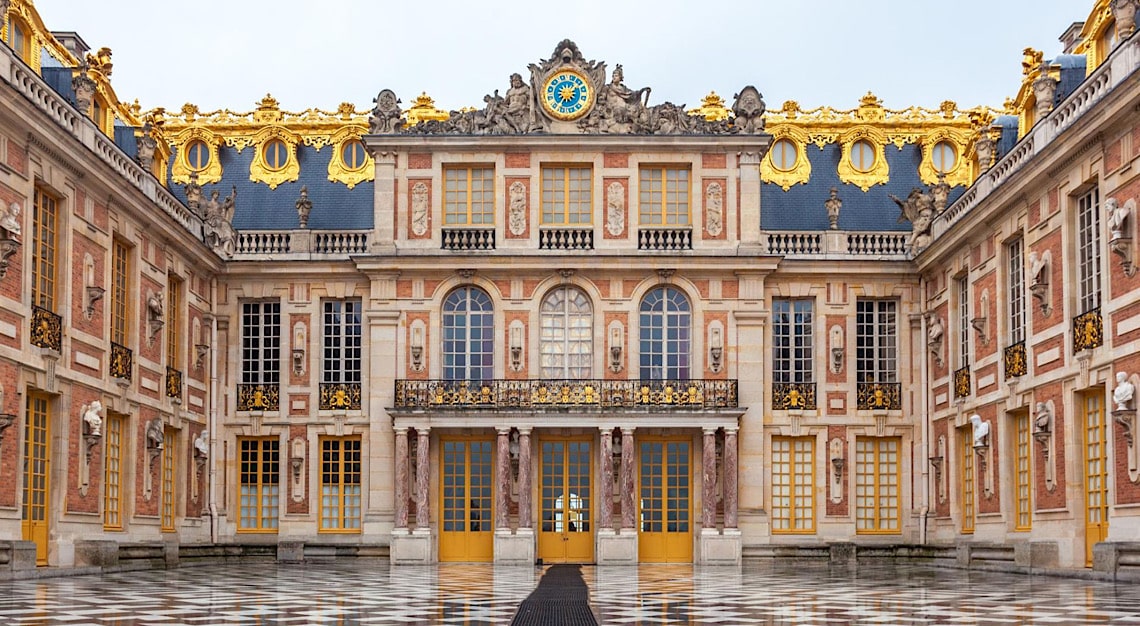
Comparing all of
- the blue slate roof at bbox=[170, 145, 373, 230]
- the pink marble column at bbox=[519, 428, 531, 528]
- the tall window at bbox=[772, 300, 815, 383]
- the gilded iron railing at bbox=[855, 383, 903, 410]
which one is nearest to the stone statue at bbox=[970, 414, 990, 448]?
the gilded iron railing at bbox=[855, 383, 903, 410]

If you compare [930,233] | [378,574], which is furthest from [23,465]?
[930,233]

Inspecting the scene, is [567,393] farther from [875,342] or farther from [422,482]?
[875,342]

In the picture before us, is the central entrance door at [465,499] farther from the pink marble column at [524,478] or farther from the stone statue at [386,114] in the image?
the stone statue at [386,114]

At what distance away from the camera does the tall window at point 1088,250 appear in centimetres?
2452

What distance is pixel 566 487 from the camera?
114 ft

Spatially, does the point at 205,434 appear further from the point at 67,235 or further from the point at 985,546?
the point at 985,546

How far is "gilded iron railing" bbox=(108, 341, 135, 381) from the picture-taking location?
28094mm

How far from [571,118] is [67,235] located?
12766 mm

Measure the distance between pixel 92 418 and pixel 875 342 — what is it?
1766 centimetres

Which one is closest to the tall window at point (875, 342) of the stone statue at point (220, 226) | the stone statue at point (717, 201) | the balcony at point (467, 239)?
the stone statue at point (717, 201)

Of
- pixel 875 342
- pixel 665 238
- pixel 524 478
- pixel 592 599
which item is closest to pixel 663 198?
pixel 665 238

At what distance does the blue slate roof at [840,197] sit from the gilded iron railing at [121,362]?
15555mm

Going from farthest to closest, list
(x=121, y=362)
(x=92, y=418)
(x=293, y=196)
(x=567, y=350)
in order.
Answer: (x=293, y=196) → (x=567, y=350) → (x=121, y=362) → (x=92, y=418)

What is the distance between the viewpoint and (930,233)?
115 feet
